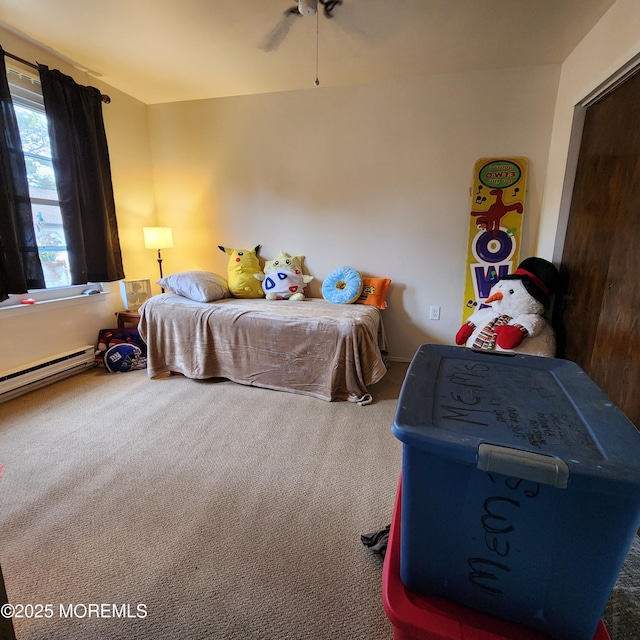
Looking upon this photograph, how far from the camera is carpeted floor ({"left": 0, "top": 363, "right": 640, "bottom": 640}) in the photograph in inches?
38.4

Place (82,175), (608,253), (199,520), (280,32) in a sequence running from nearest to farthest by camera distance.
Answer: (199,520)
(608,253)
(280,32)
(82,175)

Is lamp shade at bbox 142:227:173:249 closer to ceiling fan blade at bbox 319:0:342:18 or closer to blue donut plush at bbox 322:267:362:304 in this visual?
blue donut plush at bbox 322:267:362:304

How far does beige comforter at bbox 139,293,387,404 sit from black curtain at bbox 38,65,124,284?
62 centimetres

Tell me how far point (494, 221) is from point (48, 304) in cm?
346

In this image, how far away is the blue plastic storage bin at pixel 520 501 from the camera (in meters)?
0.54

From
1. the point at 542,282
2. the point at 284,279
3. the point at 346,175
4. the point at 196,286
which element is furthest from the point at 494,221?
the point at 196,286

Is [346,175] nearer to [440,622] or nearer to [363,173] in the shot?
[363,173]

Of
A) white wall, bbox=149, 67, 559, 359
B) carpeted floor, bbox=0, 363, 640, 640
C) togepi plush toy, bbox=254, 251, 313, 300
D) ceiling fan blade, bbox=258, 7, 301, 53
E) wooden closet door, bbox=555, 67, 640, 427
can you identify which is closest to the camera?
carpeted floor, bbox=0, 363, 640, 640

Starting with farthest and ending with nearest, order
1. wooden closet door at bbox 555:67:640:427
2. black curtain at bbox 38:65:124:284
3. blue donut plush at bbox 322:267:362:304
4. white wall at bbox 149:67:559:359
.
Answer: blue donut plush at bbox 322:267:362:304
white wall at bbox 149:67:559:359
black curtain at bbox 38:65:124:284
wooden closet door at bbox 555:67:640:427

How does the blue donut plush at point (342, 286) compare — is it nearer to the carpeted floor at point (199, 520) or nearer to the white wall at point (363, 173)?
the white wall at point (363, 173)

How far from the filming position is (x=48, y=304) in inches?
94.6

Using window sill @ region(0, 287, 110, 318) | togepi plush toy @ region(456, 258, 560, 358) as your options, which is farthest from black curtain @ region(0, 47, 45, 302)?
togepi plush toy @ region(456, 258, 560, 358)

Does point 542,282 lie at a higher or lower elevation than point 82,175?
lower

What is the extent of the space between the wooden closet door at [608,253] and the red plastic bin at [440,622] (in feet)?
4.38
